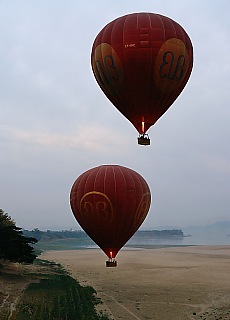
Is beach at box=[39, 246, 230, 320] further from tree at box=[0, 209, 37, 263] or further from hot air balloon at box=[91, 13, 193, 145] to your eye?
hot air balloon at box=[91, 13, 193, 145]

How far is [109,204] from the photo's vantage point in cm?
2167

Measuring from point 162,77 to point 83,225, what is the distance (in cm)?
1008

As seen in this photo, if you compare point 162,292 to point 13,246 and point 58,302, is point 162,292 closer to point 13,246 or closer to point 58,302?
point 58,302

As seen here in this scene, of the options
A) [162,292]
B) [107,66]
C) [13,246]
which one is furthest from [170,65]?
[13,246]

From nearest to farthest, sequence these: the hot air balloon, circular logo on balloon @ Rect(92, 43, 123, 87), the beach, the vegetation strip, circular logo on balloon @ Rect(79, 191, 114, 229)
Result: 1. the hot air balloon
2. circular logo on balloon @ Rect(92, 43, 123, 87)
3. circular logo on balloon @ Rect(79, 191, 114, 229)
4. the vegetation strip
5. the beach

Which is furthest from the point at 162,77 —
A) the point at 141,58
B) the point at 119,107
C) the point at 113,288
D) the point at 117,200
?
the point at 113,288

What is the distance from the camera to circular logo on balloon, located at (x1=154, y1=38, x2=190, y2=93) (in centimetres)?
1759

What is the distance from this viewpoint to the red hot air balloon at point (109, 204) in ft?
71.3

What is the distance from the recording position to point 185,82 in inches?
754

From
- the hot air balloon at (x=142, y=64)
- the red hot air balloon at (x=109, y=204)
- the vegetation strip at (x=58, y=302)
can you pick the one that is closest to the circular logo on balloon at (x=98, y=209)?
the red hot air balloon at (x=109, y=204)

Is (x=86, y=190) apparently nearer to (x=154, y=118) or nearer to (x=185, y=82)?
(x=154, y=118)

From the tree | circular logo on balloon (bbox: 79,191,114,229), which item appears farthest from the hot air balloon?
the tree

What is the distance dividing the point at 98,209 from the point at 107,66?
26.3 ft

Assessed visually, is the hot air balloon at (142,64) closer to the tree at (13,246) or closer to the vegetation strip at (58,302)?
the vegetation strip at (58,302)
